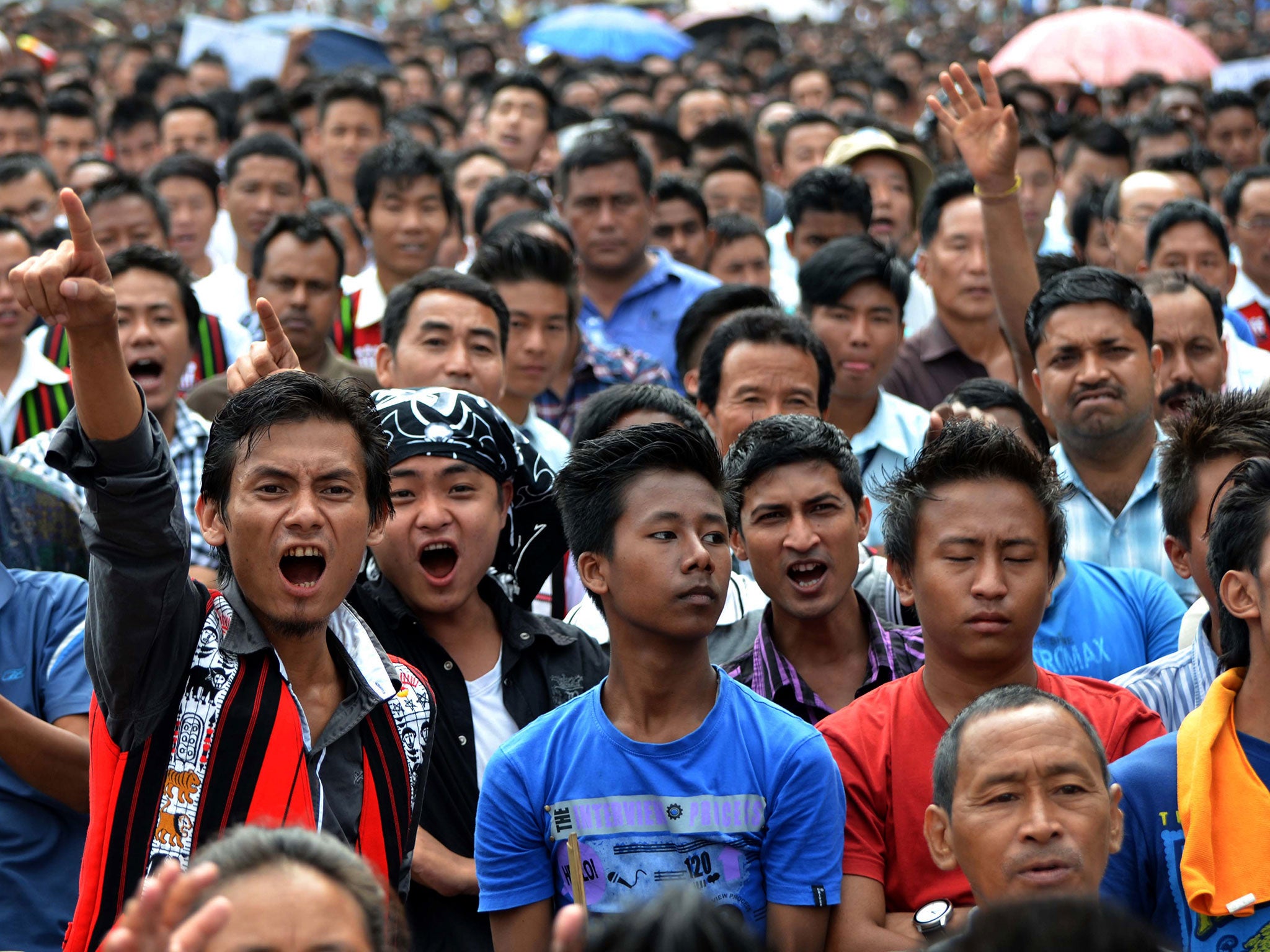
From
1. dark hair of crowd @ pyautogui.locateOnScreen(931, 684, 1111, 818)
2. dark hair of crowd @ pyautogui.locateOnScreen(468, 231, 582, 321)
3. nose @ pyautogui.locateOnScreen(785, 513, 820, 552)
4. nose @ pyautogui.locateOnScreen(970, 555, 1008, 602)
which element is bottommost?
dark hair of crowd @ pyautogui.locateOnScreen(931, 684, 1111, 818)

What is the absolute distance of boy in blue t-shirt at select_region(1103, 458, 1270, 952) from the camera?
2855mm

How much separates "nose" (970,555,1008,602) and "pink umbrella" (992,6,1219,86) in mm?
10017

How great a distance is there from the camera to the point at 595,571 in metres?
3.33

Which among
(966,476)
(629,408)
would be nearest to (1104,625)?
(966,476)

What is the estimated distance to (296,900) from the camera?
2.21m

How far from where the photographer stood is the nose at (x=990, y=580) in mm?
3381

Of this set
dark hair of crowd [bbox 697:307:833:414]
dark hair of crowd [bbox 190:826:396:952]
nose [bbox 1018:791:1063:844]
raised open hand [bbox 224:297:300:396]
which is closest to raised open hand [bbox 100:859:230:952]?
dark hair of crowd [bbox 190:826:396:952]

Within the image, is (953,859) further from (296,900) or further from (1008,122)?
(1008,122)

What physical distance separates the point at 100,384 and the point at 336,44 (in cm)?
1438

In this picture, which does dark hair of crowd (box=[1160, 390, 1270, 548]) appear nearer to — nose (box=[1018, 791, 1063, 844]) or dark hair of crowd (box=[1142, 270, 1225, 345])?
nose (box=[1018, 791, 1063, 844])

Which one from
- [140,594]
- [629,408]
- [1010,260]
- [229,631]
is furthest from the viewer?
[1010,260]

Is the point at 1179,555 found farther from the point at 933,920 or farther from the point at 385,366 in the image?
the point at 385,366

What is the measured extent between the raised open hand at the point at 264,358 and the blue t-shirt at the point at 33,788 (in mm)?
618

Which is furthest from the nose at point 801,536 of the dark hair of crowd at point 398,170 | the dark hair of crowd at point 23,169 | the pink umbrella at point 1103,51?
the pink umbrella at point 1103,51
